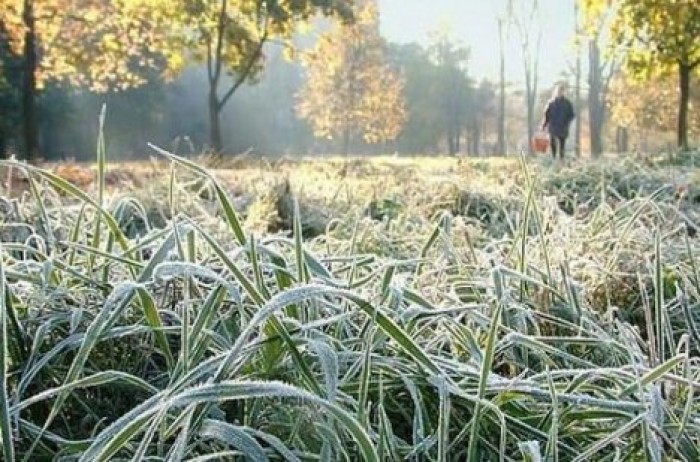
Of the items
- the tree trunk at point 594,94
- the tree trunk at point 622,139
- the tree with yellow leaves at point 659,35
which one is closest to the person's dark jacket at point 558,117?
the tree with yellow leaves at point 659,35

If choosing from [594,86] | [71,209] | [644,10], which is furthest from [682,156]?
[594,86]

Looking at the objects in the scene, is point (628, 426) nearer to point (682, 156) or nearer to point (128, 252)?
point (128, 252)

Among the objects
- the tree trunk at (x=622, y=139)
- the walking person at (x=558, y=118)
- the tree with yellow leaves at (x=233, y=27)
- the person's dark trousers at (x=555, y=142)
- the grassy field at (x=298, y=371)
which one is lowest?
the grassy field at (x=298, y=371)

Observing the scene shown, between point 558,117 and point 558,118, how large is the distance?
0.02 meters

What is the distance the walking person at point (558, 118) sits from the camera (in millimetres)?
12375

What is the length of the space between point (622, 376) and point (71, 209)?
118cm

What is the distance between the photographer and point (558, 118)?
12.5 meters

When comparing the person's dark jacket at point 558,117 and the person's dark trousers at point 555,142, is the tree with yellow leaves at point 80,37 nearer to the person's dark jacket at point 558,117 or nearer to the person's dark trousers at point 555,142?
the person's dark jacket at point 558,117

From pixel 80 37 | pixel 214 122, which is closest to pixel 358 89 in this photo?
pixel 214 122

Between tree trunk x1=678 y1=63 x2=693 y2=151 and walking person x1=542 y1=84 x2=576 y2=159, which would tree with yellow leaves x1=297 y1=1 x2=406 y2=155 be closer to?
tree trunk x1=678 y1=63 x2=693 y2=151

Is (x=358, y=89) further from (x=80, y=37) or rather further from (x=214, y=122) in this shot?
(x=80, y=37)

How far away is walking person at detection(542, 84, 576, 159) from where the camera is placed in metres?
12.4

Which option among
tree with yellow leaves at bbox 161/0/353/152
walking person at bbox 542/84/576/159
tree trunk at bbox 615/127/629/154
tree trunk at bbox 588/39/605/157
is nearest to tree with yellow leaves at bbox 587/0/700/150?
walking person at bbox 542/84/576/159

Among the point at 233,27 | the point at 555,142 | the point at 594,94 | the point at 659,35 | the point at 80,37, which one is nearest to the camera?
the point at 555,142
